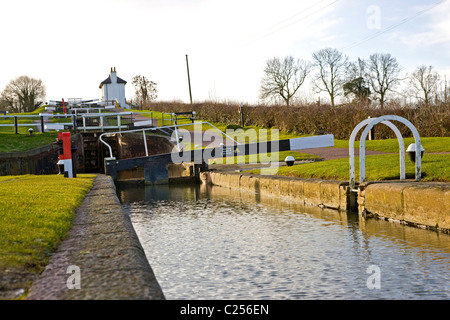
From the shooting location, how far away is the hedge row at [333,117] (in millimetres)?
18828

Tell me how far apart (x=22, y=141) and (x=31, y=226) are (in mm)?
15952

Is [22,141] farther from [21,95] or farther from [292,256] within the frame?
[21,95]

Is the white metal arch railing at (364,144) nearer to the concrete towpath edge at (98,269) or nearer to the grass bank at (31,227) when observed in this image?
the grass bank at (31,227)

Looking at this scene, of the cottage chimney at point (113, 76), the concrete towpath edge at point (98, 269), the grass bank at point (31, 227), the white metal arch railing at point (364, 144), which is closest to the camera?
the concrete towpath edge at point (98, 269)

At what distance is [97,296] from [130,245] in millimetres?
1200

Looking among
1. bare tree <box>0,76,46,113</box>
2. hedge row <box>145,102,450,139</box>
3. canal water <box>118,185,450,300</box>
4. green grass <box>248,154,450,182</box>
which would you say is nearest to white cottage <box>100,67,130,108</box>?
bare tree <box>0,76,46,113</box>

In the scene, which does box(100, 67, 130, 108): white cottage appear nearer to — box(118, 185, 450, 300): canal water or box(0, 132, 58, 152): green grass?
box(0, 132, 58, 152): green grass

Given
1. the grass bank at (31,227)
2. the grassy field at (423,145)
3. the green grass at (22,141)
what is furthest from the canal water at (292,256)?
the green grass at (22,141)

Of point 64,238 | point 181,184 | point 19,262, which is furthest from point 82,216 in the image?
point 181,184

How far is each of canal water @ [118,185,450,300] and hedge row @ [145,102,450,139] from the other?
39.6 feet

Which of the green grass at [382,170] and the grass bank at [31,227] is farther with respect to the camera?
the green grass at [382,170]

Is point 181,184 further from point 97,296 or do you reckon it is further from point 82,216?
point 97,296

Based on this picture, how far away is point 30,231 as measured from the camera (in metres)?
4.17

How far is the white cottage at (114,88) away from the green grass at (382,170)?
47171 mm
